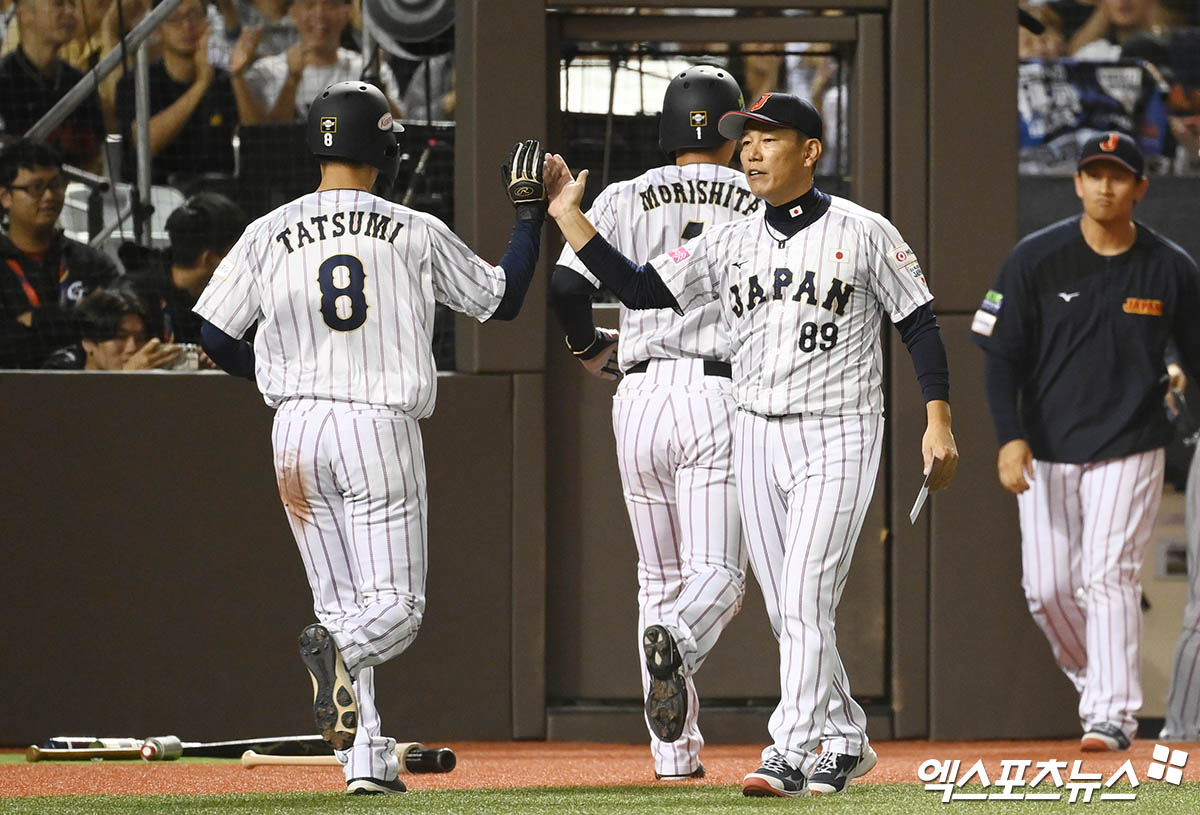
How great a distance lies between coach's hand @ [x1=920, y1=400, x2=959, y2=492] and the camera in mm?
4473

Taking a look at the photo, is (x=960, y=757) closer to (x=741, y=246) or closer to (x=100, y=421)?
(x=741, y=246)

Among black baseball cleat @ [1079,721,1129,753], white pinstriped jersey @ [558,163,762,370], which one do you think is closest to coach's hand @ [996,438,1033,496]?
black baseball cleat @ [1079,721,1129,753]

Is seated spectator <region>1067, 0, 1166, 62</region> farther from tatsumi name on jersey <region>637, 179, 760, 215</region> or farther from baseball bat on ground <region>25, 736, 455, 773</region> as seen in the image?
baseball bat on ground <region>25, 736, 455, 773</region>

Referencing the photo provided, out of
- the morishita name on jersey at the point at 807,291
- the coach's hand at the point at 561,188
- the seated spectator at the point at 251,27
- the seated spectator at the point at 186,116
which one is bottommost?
the morishita name on jersey at the point at 807,291

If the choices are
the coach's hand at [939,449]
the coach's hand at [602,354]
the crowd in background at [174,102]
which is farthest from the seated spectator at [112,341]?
the coach's hand at [939,449]

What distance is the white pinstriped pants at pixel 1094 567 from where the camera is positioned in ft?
20.5

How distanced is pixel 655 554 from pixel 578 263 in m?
0.93

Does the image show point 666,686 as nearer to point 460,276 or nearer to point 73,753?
point 460,276

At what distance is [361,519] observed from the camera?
15.3ft

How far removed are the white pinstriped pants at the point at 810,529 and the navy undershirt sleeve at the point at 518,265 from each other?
2.45 ft

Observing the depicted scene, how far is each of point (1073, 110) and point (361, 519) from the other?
525cm

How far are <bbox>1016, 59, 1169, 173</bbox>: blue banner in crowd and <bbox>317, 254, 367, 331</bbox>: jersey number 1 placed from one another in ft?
16.0

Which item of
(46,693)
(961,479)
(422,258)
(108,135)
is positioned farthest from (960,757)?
(108,135)

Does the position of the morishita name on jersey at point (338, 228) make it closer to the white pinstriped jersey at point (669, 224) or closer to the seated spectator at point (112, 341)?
the white pinstriped jersey at point (669, 224)
